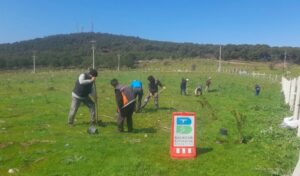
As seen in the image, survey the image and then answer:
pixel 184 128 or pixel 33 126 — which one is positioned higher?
pixel 184 128

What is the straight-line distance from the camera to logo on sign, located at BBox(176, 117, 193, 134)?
10.8 metres

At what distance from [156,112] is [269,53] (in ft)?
481

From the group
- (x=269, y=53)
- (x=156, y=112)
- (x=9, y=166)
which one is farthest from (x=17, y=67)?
(x=9, y=166)

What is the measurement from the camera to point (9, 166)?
34.5 feet

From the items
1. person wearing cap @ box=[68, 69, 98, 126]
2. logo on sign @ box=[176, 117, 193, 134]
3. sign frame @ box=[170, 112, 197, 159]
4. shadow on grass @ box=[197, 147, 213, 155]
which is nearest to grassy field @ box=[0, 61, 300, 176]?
shadow on grass @ box=[197, 147, 213, 155]

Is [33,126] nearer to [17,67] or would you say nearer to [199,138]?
[199,138]

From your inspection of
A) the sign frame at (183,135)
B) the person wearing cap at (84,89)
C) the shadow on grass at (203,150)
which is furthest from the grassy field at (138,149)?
the person wearing cap at (84,89)

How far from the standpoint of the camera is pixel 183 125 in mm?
10812

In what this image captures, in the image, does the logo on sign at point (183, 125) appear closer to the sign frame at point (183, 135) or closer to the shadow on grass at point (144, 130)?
the sign frame at point (183, 135)

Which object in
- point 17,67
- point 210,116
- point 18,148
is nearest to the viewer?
point 18,148

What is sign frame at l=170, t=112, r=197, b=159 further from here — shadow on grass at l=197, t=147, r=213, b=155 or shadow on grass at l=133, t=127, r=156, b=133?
shadow on grass at l=133, t=127, r=156, b=133

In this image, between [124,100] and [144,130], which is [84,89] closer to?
[124,100]

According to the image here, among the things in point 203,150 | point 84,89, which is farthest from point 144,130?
point 203,150

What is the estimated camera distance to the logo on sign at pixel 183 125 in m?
10.8
